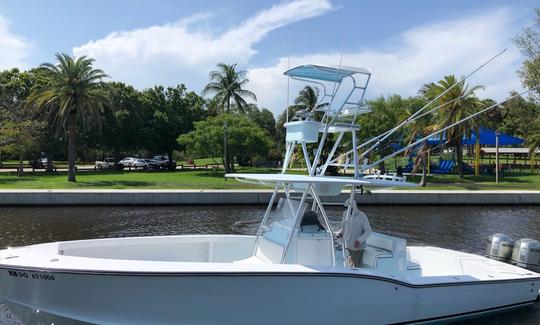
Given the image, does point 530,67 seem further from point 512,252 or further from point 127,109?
point 127,109

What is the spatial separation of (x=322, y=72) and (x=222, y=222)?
41.3 ft

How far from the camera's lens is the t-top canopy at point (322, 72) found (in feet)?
25.0

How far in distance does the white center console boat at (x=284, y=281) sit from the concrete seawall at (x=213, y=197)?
50.2 feet

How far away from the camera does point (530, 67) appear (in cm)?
3619

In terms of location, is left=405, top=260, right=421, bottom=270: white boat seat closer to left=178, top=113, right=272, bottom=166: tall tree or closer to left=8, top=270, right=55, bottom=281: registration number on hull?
left=8, top=270, right=55, bottom=281: registration number on hull

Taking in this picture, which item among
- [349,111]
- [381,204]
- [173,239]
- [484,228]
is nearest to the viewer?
[349,111]

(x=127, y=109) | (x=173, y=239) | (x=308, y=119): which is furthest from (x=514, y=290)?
(x=127, y=109)

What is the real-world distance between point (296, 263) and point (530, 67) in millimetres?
35178

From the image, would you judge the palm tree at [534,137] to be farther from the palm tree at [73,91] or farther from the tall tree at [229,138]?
the palm tree at [73,91]

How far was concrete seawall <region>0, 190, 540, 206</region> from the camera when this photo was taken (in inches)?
917

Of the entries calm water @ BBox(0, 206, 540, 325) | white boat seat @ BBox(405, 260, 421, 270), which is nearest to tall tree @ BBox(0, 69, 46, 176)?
calm water @ BBox(0, 206, 540, 325)

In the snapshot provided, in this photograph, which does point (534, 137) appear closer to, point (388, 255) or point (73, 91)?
point (73, 91)

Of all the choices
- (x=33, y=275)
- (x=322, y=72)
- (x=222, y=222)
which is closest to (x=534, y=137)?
(x=222, y=222)

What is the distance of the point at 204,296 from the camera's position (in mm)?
6645
